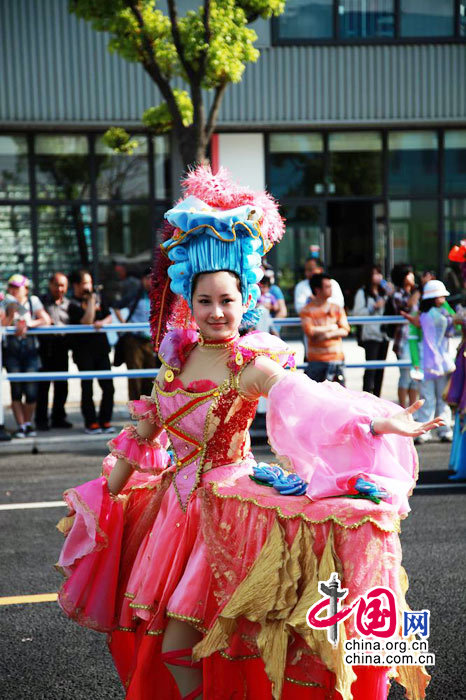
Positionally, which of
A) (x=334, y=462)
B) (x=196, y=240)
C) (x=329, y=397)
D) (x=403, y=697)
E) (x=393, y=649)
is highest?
(x=196, y=240)

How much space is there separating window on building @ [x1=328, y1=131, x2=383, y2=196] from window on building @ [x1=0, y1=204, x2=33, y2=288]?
6.35m

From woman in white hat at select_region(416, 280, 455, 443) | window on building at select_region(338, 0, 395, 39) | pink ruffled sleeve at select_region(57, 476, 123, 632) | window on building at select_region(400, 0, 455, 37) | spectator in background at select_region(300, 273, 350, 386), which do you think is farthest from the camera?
window on building at select_region(400, 0, 455, 37)

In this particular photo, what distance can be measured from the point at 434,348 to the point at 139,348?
3372mm

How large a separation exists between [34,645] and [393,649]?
2.18 meters

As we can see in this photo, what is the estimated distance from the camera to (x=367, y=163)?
18734 mm

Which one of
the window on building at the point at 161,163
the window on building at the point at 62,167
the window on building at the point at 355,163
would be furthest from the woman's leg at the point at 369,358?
the window on building at the point at 62,167

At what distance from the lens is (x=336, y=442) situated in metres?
2.86

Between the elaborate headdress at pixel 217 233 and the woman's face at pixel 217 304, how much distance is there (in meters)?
0.04

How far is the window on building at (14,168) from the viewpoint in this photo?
17.5 metres

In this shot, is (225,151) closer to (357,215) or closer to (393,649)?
(357,215)

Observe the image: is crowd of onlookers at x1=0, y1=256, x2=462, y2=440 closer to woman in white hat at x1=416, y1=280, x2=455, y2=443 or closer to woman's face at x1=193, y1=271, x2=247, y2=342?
woman in white hat at x1=416, y1=280, x2=455, y2=443

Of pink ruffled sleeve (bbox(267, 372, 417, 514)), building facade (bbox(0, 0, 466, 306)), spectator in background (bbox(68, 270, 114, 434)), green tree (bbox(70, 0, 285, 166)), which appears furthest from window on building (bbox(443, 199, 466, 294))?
pink ruffled sleeve (bbox(267, 372, 417, 514))

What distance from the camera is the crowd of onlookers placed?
916cm

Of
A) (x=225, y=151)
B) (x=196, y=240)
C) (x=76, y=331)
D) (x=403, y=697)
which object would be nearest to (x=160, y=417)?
(x=196, y=240)
